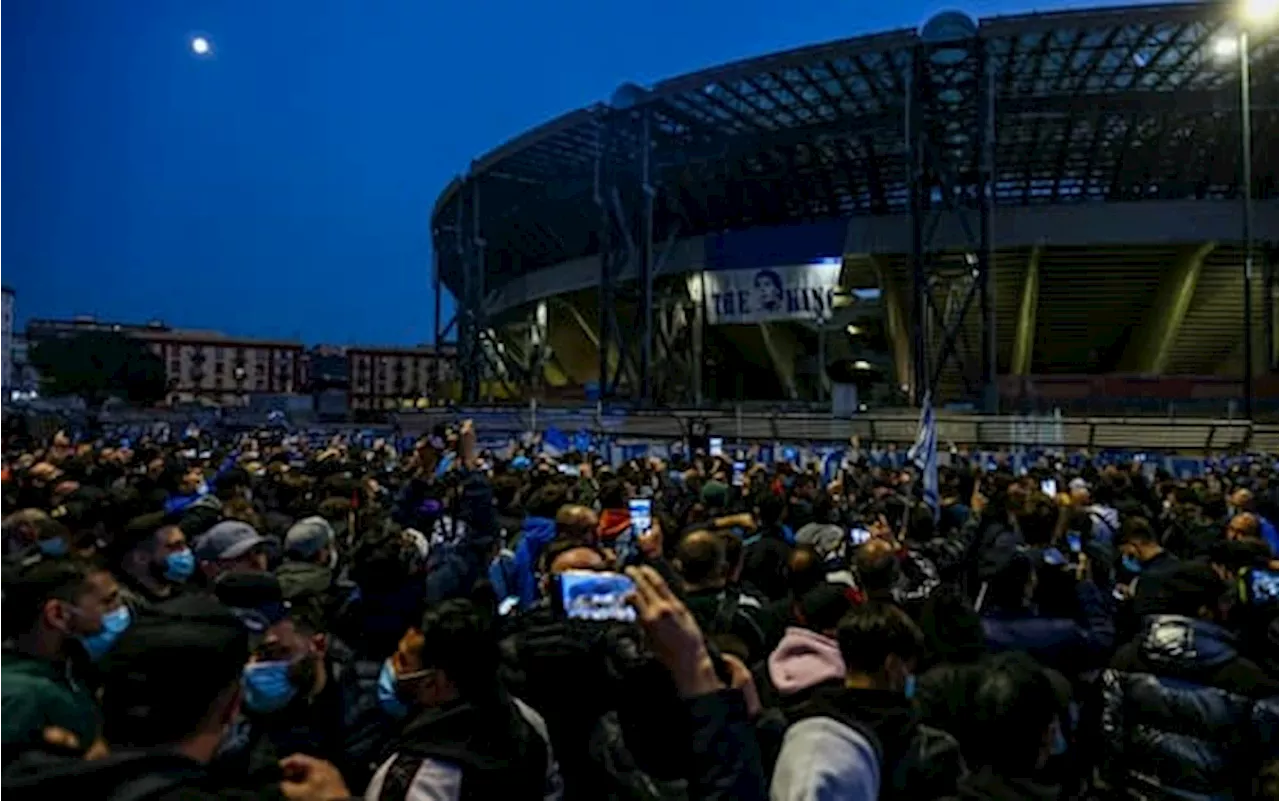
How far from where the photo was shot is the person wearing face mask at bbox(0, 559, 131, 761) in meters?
2.53

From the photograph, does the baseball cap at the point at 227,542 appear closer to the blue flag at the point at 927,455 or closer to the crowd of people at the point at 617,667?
the crowd of people at the point at 617,667

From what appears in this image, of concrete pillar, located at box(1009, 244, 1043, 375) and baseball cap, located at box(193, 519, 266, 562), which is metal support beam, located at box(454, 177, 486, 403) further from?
baseball cap, located at box(193, 519, 266, 562)

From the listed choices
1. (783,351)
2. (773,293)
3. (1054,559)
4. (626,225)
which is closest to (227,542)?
(1054,559)

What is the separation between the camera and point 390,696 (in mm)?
3000

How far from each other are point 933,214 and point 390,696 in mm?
40753

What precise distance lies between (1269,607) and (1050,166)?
44.8 metres

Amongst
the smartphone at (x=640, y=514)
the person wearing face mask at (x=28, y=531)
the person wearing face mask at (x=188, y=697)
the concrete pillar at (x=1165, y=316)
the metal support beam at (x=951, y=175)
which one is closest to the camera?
the person wearing face mask at (x=188, y=697)

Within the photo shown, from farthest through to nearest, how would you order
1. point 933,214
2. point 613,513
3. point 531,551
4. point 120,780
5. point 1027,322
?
point 1027,322 < point 933,214 < point 613,513 < point 531,551 < point 120,780

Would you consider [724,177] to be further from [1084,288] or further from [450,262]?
[450,262]

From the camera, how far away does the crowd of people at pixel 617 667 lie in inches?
85.6

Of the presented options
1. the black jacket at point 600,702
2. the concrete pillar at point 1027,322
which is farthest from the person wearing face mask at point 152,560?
the concrete pillar at point 1027,322

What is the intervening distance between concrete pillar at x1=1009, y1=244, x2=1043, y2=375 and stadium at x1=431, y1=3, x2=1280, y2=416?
16 centimetres

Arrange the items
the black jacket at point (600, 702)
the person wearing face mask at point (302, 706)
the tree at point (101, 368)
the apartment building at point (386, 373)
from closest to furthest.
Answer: the black jacket at point (600, 702) < the person wearing face mask at point (302, 706) < the tree at point (101, 368) < the apartment building at point (386, 373)

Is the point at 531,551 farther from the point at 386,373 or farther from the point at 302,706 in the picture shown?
the point at 386,373
